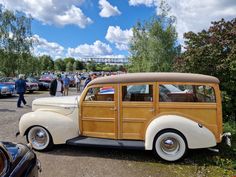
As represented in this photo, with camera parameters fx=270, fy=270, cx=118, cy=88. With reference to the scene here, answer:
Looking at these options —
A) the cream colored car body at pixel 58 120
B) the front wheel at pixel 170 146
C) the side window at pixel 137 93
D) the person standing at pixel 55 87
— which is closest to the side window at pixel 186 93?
the side window at pixel 137 93

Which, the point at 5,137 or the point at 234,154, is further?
the point at 5,137

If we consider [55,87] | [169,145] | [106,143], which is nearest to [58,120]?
[106,143]

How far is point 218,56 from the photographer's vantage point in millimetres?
9609

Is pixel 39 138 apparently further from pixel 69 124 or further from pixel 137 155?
pixel 137 155

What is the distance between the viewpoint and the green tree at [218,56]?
9.19m

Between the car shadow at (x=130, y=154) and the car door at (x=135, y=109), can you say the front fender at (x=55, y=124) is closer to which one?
the car shadow at (x=130, y=154)

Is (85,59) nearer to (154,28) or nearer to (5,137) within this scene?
(154,28)

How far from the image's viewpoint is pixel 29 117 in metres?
6.11

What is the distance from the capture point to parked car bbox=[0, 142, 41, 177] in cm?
257

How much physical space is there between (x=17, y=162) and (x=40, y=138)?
3.42m

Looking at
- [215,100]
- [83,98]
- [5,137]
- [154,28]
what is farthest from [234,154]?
[154,28]

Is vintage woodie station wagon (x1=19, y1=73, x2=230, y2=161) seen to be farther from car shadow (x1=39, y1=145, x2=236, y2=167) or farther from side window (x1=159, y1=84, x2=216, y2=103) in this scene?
car shadow (x1=39, y1=145, x2=236, y2=167)

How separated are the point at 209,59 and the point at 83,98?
18.2ft

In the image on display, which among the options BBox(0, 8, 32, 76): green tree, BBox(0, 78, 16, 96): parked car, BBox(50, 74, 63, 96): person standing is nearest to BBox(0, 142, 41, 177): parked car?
BBox(50, 74, 63, 96): person standing
